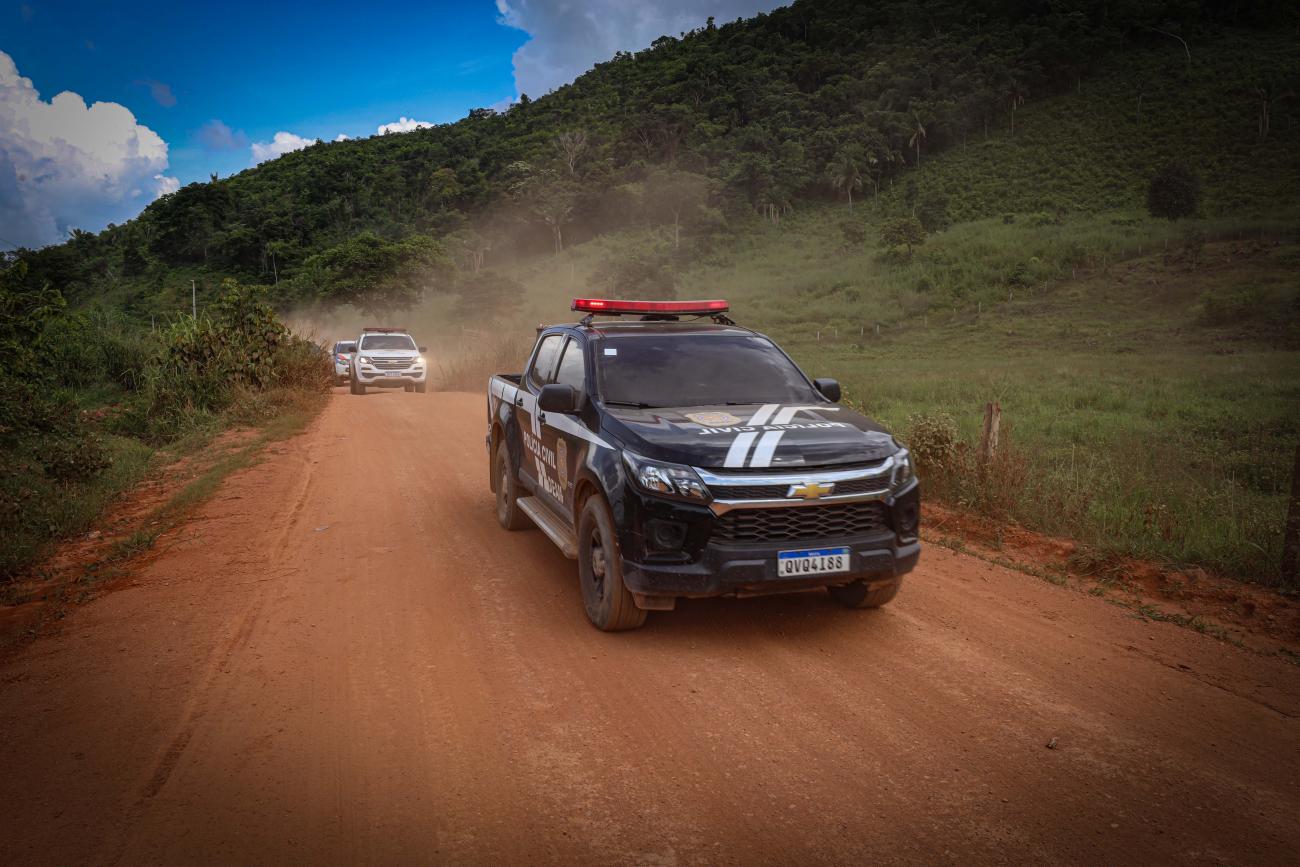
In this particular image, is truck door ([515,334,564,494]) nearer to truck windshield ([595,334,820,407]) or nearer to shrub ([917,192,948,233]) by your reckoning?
truck windshield ([595,334,820,407])

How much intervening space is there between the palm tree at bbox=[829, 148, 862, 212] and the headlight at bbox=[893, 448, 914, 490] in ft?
265

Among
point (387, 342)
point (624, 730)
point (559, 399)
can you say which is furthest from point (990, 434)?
point (387, 342)

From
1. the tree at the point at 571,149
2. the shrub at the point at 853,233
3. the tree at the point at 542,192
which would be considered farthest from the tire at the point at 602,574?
the tree at the point at 571,149

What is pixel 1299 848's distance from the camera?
3.08 metres

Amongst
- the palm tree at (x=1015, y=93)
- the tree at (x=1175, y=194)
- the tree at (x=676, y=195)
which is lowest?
the tree at (x=1175, y=194)

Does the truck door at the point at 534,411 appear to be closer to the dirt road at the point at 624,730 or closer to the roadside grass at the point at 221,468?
the dirt road at the point at 624,730

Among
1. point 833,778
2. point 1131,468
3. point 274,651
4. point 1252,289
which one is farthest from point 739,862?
point 1252,289

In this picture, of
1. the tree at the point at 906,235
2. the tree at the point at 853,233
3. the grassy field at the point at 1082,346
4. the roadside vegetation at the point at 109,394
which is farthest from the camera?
the tree at the point at 853,233

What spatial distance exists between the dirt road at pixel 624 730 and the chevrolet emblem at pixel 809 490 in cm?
92

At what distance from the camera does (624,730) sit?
3.93 meters

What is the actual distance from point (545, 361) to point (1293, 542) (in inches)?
227

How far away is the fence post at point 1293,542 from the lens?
5.99 m

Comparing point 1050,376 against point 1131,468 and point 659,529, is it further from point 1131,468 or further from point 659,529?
point 659,529

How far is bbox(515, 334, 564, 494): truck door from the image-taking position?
6.73 metres
